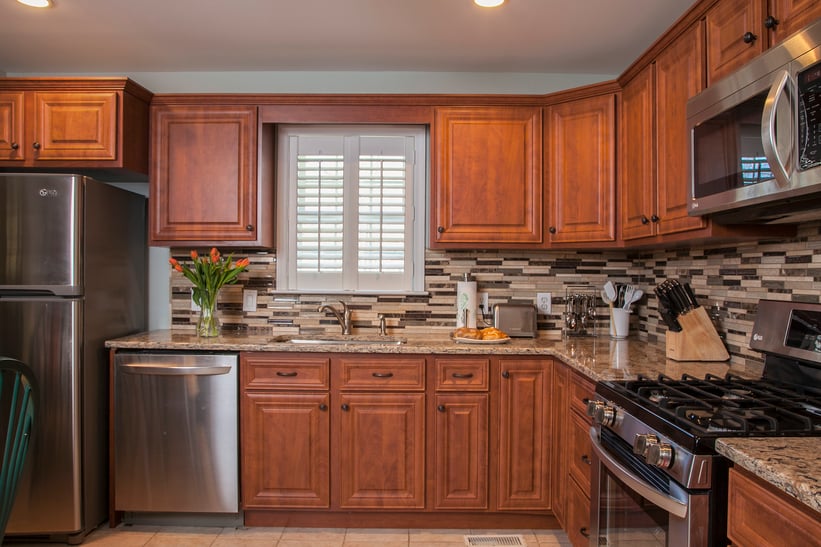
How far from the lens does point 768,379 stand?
1798mm

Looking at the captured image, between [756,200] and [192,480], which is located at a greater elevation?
[756,200]

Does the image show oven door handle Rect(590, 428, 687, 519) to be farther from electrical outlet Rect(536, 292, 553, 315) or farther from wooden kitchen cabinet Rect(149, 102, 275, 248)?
wooden kitchen cabinet Rect(149, 102, 275, 248)

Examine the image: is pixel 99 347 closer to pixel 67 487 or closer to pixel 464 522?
pixel 67 487

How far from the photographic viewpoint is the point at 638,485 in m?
1.41

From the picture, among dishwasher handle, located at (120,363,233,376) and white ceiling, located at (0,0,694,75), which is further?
dishwasher handle, located at (120,363,233,376)

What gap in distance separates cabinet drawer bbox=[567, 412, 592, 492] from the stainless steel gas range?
0.24 metres

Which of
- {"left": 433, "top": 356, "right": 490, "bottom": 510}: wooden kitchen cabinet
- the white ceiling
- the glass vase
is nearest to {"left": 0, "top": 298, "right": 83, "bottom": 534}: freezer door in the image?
the glass vase

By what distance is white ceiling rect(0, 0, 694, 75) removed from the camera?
2344 mm

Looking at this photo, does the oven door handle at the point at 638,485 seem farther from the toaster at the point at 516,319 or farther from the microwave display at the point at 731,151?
the toaster at the point at 516,319

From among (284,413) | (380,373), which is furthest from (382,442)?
(284,413)

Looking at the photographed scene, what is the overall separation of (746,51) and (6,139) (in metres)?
3.30

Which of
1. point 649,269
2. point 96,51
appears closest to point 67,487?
point 96,51

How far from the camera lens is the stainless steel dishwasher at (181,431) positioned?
2518mm

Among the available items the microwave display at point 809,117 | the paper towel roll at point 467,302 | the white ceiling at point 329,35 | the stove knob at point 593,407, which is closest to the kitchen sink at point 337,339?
the paper towel roll at point 467,302
